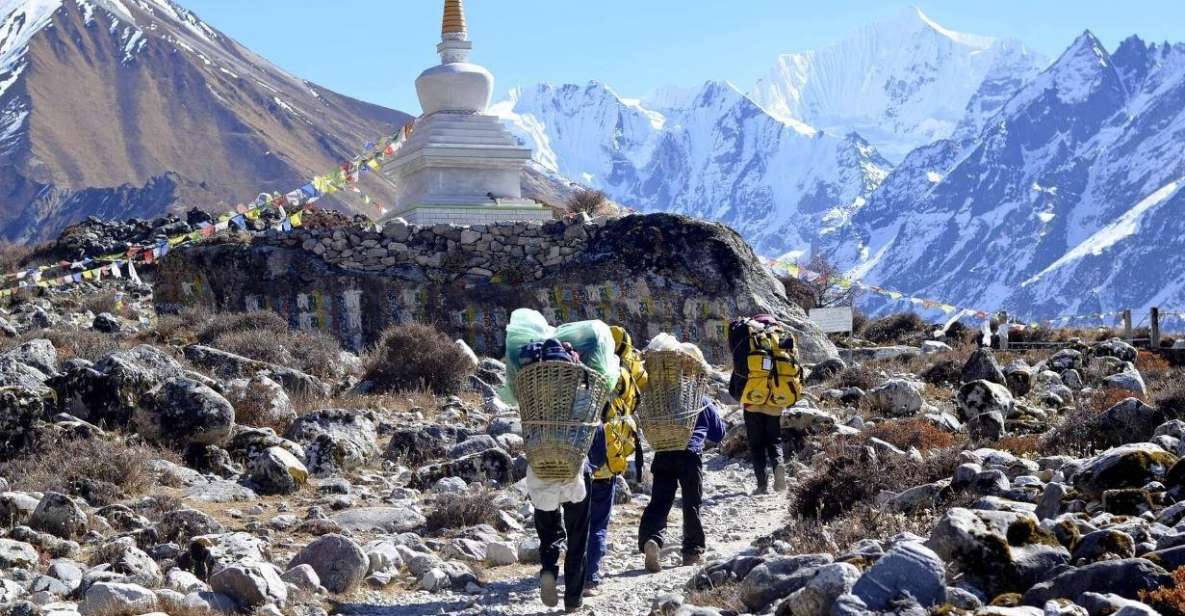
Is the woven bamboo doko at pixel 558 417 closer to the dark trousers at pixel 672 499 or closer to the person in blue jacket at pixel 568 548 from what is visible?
the person in blue jacket at pixel 568 548

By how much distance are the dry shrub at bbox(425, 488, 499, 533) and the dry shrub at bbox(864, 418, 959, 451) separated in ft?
11.0

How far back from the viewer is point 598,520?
8672 millimetres

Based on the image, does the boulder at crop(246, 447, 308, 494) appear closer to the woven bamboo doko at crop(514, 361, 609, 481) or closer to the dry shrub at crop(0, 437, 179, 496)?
the dry shrub at crop(0, 437, 179, 496)

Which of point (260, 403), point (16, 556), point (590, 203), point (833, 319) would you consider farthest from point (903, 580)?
point (590, 203)

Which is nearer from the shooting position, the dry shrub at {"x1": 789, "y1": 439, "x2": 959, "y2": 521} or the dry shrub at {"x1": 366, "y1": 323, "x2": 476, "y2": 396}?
the dry shrub at {"x1": 789, "y1": 439, "x2": 959, "y2": 521}

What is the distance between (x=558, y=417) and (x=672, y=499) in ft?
5.64

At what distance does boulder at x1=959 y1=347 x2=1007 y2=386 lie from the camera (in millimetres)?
16766

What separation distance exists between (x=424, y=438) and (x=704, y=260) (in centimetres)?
1026

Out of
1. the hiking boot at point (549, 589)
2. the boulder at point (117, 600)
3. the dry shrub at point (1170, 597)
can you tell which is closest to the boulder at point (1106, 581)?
the dry shrub at point (1170, 597)

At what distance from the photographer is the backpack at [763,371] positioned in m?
12.1

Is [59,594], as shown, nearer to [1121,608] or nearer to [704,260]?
[1121,608]

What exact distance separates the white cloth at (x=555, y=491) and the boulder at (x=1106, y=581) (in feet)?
7.97

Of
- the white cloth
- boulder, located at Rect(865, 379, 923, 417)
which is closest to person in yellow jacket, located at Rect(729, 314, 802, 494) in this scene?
boulder, located at Rect(865, 379, 923, 417)

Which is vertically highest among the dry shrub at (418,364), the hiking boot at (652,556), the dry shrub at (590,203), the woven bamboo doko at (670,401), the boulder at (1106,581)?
the dry shrub at (590,203)
